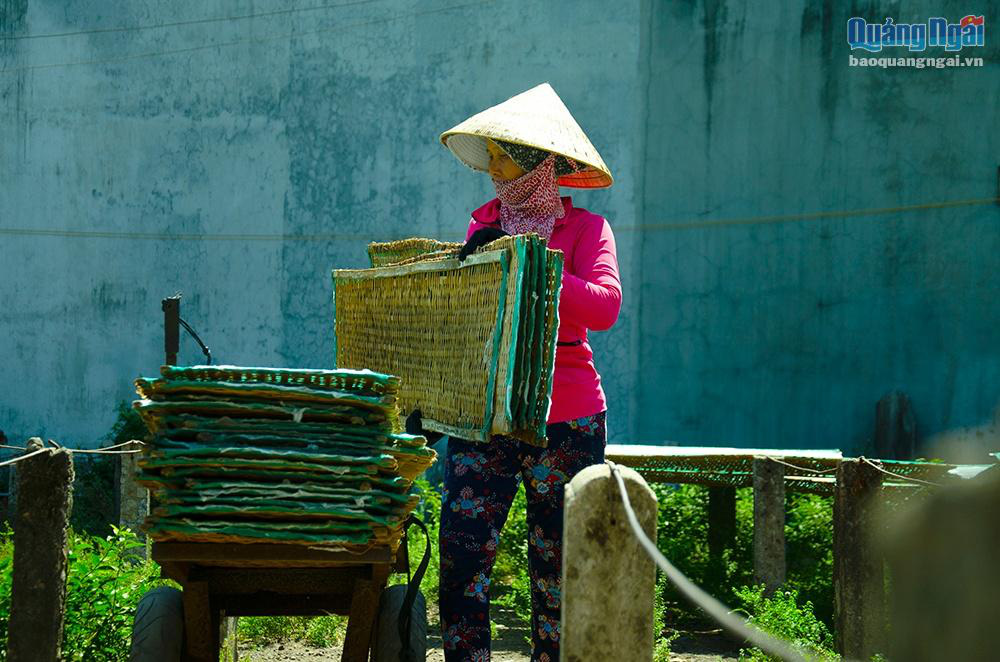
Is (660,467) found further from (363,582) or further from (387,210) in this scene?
(387,210)

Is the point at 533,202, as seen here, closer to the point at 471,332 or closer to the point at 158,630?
the point at 471,332

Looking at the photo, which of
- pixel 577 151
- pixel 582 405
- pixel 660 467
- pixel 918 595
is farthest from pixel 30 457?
pixel 660 467

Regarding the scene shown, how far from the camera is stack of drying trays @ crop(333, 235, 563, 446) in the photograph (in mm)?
3430

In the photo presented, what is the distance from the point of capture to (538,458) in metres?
3.84

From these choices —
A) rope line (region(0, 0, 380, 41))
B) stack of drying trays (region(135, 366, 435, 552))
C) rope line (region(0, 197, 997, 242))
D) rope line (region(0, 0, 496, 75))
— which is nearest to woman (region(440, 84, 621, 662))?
stack of drying trays (region(135, 366, 435, 552))

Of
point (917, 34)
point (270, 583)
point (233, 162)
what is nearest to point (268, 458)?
point (270, 583)

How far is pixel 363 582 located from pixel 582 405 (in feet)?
3.00

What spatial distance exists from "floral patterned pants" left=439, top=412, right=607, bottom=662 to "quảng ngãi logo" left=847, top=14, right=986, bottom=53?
9.84 m

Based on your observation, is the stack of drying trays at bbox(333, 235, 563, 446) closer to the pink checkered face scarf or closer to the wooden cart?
the pink checkered face scarf

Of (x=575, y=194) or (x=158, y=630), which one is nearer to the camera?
(x=158, y=630)

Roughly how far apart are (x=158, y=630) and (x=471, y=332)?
1.23 meters

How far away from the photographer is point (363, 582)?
3.39 m

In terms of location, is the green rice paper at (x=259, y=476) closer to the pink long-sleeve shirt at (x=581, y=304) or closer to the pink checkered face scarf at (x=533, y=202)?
the pink long-sleeve shirt at (x=581, y=304)

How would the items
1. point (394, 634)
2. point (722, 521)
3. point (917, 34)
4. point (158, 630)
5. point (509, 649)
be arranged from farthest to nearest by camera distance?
point (917, 34), point (722, 521), point (509, 649), point (394, 634), point (158, 630)
